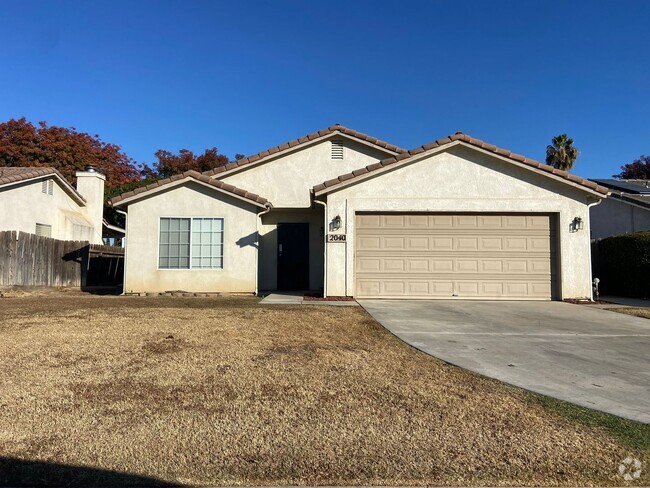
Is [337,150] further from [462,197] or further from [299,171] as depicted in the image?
[462,197]

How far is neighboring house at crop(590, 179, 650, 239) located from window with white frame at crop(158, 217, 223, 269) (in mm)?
15957

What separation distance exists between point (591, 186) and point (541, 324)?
18.0 feet

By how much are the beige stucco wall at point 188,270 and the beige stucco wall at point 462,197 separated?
8.05 feet

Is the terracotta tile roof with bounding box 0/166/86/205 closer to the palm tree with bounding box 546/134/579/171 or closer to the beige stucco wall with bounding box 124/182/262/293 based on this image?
the beige stucco wall with bounding box 124/182/262/293

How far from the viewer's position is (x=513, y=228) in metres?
12.1

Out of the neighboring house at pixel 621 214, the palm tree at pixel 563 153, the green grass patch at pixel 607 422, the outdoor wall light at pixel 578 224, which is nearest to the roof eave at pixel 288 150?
the outdoor wall light at pixel 578 224

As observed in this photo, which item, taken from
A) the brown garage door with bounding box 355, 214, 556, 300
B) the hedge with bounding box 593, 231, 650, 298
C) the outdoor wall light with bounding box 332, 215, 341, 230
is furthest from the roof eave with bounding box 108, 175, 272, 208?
the hedge with bounding box 593, 231, 650, 298

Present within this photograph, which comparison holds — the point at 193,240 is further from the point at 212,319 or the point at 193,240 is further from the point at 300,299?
the point at 212,319

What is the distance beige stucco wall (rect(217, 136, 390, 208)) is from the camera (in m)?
14.7

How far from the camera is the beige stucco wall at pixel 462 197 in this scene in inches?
467

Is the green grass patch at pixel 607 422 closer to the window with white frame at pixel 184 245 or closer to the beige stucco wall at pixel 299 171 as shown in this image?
the window with white frame at pixel 184 245

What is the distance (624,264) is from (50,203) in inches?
831

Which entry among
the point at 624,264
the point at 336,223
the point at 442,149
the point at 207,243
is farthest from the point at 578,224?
the point at 207,243

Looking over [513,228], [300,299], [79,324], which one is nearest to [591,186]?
[513,228]
